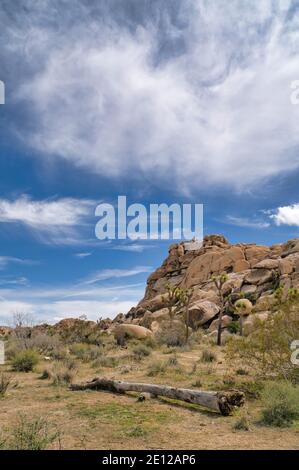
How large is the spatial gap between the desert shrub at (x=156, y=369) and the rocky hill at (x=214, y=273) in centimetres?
1469

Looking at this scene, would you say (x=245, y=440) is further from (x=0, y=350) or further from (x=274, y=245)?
(x=274, y=245)

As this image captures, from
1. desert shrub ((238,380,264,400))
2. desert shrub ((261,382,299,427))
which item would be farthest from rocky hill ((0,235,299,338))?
desert shrub ((261,382,299,427))

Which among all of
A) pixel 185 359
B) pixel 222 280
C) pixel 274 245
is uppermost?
pixel 274 245

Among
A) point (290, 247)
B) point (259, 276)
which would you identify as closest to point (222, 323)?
point (259, 276)

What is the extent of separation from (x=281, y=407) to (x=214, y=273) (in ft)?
189

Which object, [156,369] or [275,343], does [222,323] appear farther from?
[275,343]

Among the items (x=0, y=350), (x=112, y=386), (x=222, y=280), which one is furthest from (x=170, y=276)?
(x=112, y=386)

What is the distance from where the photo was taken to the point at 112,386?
463 inches

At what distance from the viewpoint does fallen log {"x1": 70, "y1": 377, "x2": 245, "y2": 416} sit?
889 cm

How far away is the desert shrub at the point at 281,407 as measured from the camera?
800 cm

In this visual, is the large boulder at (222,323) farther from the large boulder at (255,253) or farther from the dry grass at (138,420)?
the dry grass at (138,420)

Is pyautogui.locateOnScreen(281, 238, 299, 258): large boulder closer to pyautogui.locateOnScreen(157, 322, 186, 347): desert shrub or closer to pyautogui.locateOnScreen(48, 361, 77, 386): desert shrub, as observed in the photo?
pyautogui.locateOnScreen(157, 322, 186, 347): desert shrub

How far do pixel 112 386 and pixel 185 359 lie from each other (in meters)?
8.17

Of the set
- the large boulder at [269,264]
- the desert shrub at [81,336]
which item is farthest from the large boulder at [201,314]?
the desert shrub at [81,336]
